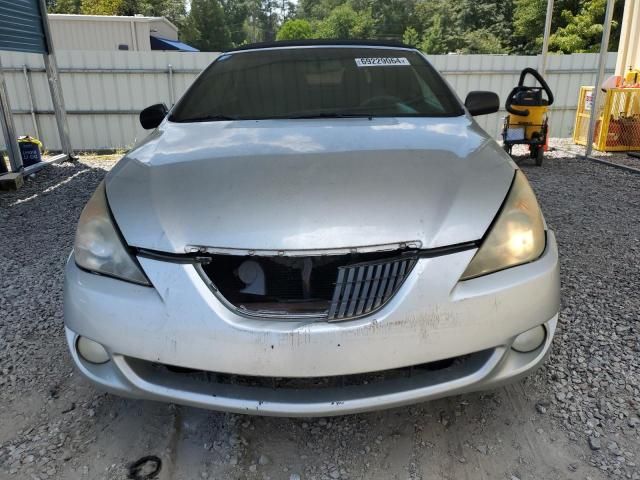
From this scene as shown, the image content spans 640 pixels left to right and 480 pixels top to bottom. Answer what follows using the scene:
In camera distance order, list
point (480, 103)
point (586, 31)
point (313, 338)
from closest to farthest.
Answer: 1. point (313, 338)
2. point (480, 103)
3. point (586, 31)

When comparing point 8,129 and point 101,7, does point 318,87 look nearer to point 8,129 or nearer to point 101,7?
point 8,129

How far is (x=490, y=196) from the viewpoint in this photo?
1679 millimetres

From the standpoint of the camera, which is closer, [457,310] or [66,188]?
[457,310]

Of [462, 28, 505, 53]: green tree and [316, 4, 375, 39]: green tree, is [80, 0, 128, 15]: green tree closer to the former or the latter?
[462, 28, 505, 53]: green tree

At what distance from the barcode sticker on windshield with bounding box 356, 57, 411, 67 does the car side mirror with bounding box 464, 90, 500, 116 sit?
0.47 meters

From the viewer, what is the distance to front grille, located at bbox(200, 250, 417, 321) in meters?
1.47

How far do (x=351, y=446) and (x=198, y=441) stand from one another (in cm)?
55

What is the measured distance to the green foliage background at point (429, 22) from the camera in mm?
24656

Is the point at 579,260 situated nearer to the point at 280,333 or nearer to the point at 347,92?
the point at 347,92

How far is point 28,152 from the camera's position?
6.89m

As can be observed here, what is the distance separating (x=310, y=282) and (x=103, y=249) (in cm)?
69

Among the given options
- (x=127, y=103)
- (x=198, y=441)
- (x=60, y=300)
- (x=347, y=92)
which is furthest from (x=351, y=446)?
(x=127, y=103)

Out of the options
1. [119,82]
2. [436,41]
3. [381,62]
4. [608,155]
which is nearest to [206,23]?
[436,41]

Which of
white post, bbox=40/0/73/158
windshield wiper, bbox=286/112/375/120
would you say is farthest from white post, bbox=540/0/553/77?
white post, bbox=40/0/73/158
